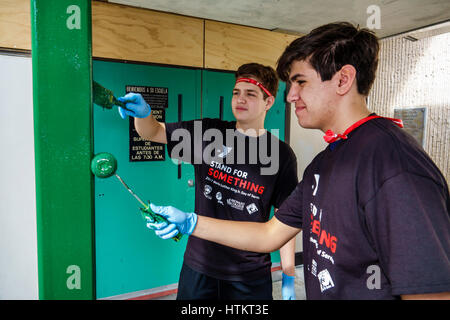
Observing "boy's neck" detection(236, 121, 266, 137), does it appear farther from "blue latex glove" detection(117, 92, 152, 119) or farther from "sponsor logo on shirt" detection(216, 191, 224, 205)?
"blue latex glove" detection(117, 92, 152, 119)

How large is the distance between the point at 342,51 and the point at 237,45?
6.04 feet

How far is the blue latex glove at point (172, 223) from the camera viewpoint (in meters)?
1.08

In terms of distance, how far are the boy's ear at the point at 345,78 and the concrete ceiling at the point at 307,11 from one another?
4.50ft

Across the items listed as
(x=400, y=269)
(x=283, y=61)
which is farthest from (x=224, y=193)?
(x=400, y=269)

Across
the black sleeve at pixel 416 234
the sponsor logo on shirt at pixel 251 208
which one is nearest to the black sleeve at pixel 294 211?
the sponsor logo on shirt at pixel 251 208

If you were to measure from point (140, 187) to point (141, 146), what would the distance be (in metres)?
0.33

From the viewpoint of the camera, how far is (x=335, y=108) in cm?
105

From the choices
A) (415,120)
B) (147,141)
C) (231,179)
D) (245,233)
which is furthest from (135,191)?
(415,120)

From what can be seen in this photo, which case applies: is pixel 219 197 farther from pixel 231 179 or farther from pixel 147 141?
pixel 147 141

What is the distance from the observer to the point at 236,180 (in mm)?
1676

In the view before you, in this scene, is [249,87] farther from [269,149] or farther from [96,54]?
[96,54]

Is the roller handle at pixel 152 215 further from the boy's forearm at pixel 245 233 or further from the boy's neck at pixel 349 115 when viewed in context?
the boy's neck at pixel 349 115

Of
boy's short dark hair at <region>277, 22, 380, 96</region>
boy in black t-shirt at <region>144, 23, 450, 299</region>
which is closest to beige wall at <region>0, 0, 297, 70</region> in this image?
boy in black t-shirt at <region>144, 23, 450, 299</region>

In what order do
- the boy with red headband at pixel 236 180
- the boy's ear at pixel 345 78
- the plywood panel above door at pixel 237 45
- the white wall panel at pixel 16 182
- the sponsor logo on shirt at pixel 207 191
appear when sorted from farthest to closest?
the plywood panel above door at pixel 237 45 → the white wall panel at pixel 16 182 → the sponsor logo on shirt at pixel 207 191 → the boy with red headband at pixel 236 180 → the boy's ear at pixel 345 78
